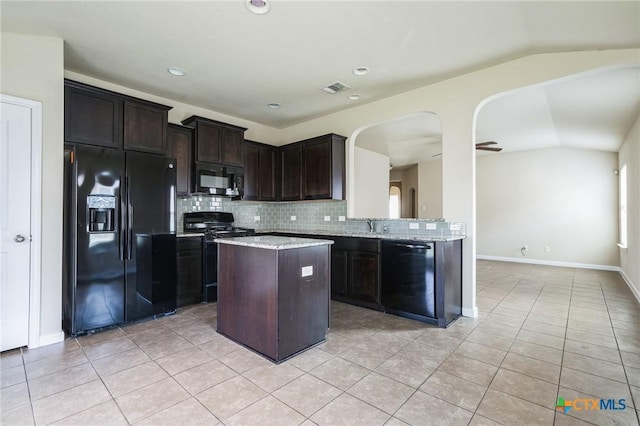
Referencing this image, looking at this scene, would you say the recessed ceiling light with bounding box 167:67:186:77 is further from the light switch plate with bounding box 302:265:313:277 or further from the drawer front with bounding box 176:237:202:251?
the light switch plate with bounding box 302:265:313:277

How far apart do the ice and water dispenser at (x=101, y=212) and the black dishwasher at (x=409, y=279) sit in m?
2.97

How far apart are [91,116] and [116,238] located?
126cm

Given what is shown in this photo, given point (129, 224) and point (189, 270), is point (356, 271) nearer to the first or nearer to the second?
point (189, 270)

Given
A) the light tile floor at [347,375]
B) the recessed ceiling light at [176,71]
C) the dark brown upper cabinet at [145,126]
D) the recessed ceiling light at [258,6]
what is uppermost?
the recessed ceiling light at [176,71]

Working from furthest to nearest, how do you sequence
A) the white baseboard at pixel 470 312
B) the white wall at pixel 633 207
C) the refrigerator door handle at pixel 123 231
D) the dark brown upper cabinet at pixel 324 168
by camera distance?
the dark brown upper cabinet at pixel 324 168 < the white wall at pixel 633 207 < the white baseboard at pixel 470 312 < the refrigerator door handle at pixel 123 231

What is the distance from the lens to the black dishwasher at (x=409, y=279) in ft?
10.8

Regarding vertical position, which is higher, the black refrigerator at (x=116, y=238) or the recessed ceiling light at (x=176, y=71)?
the recessed ceiling light at (x=176, y=71)

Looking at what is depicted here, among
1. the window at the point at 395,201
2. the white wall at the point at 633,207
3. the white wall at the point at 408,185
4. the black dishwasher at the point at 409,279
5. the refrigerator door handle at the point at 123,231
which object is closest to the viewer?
the refrigerator door handle at the point at 123,231

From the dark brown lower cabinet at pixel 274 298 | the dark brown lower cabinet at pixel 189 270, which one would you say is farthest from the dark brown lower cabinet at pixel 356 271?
the dark brown lower cabinet at pixel 189 270

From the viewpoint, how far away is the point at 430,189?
30.2 feet

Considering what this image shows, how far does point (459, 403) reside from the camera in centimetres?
191

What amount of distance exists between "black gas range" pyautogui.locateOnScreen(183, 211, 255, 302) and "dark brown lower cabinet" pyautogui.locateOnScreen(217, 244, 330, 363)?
1.26 metres

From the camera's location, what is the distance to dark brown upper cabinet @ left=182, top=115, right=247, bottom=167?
4.33 m

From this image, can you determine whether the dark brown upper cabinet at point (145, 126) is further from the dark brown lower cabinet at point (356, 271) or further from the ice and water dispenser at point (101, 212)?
the dark brown lower cabinet at point (356, 271)
